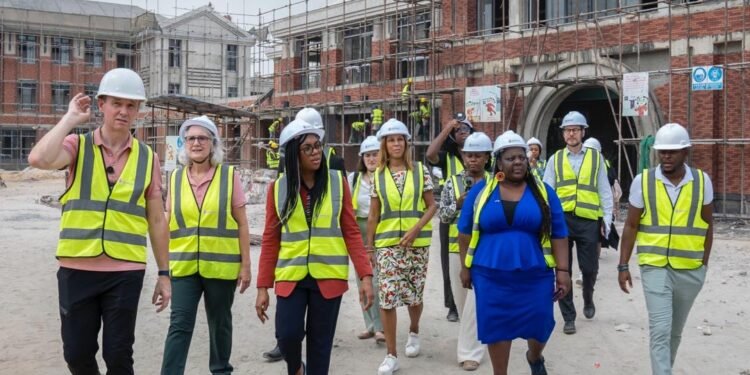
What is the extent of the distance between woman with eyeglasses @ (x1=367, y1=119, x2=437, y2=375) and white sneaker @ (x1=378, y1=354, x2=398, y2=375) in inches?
10.5

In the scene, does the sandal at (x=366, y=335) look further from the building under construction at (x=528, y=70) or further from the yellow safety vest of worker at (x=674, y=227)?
the building under construction at (x=528, y=70)

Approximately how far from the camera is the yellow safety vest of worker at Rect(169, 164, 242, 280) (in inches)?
191

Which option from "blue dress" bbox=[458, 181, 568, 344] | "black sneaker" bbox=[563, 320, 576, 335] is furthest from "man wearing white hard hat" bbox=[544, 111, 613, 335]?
"blue dress" bbox=[458, 181, 568, 344]

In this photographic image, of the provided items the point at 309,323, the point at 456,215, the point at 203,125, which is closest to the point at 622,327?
the point at 456,215

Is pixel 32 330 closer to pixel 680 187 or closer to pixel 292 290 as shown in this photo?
pixel 292 290

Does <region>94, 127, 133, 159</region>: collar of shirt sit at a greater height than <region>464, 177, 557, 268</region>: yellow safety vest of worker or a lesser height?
greater

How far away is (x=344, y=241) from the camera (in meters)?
4.53

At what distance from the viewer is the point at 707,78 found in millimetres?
16188

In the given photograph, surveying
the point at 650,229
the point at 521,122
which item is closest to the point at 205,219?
the point at 650,229

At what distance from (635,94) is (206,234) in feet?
46.6

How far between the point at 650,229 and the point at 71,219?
3.56 m

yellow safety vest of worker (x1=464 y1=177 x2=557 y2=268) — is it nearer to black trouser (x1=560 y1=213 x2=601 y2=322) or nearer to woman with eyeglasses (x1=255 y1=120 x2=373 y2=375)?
woman with eyeglasses (x1=255 y1=120 x2=373 y2=375)

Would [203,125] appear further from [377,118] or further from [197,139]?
[377,118]

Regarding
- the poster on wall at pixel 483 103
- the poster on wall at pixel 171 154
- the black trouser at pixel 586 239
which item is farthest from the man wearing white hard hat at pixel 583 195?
the poster on wall at pixel 171 154
